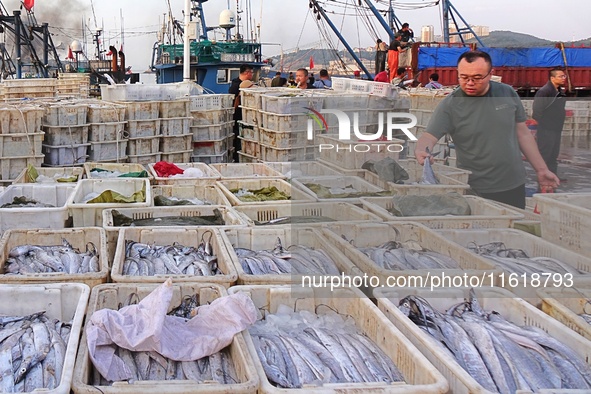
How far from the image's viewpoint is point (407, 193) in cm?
504

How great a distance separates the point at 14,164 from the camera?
809cm

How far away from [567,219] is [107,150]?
6.50 meters

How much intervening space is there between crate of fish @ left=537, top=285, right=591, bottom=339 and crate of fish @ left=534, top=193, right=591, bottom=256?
0.63 m

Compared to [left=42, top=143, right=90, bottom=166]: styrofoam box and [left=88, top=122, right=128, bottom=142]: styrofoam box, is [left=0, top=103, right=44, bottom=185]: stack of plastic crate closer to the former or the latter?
[left=42, top=143, right=90, bottom=166]: styrofoam box

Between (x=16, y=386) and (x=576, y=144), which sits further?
(x=576, y=144)

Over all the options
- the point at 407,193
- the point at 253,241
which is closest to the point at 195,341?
the point at 253,241

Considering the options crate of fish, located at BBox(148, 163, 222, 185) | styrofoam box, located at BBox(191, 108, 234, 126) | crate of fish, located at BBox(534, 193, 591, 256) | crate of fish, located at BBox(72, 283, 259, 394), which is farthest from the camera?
styrofoam box, located at BBox(191, 108, 234, 126)

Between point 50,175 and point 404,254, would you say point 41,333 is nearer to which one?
point 404,254

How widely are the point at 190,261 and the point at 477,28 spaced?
2380 millimetres

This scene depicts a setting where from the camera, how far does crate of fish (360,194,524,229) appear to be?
4.89 m

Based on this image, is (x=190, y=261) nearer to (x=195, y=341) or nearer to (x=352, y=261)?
(x=352, y=261)

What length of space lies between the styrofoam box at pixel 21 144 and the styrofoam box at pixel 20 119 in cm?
7

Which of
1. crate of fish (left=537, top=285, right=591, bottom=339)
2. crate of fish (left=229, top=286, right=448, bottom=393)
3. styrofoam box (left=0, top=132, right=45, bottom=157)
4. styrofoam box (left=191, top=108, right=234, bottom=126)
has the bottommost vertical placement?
crate of fish (left=229, top=286, right=448, bottom=393)

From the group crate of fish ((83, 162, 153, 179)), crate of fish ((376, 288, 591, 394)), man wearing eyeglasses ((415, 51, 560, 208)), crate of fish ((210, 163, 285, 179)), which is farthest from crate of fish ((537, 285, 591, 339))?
crate of fish ((210, 163, 285, 179))
